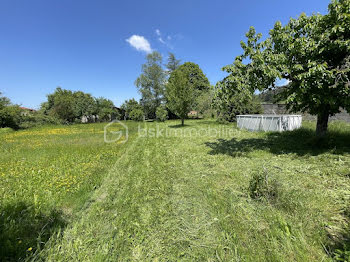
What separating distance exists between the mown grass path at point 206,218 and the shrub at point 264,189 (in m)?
0.16

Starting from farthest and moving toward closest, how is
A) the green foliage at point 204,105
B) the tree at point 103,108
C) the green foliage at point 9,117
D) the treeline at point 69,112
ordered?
the tree at point 103,108 → the green foliage at point 204,105 → the treeline at point 69,112 → the green foliage at point 9,117

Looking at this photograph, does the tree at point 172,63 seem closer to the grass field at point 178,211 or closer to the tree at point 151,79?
the tree at point 151,79

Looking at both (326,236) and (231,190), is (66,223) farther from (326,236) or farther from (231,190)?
(326,236)

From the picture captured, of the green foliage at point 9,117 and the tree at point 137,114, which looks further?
the tree at point 137,114

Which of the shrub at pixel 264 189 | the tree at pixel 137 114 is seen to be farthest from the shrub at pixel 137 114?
the shrub at pixel 264 189

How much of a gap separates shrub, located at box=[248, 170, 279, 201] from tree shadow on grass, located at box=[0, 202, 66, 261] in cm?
388

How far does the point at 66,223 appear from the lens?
8.58 feet

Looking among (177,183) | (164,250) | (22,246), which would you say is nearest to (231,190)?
(177,183)

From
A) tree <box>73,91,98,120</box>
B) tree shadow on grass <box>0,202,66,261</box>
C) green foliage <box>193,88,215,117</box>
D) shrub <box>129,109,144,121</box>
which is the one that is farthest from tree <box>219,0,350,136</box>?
tree <box>73,91,98,120</box>

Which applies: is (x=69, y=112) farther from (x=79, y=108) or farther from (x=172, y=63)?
(x=172, y=63)

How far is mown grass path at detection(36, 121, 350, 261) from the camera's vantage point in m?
2.02

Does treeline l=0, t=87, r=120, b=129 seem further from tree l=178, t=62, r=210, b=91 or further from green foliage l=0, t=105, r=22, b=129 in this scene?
tree l=178, t=62, r=210, b=91

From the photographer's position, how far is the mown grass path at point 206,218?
2.02m

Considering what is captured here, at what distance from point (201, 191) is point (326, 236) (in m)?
2.20
